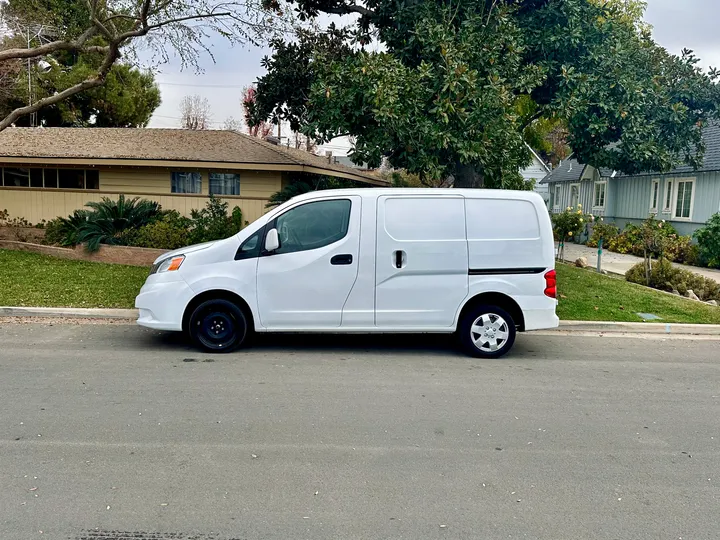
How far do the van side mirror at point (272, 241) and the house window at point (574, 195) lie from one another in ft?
83.2

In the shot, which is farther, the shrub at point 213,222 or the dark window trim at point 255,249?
the shrub at point 213,222

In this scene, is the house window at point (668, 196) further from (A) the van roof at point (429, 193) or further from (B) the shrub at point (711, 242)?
(A) the van roof at point (429, 193)

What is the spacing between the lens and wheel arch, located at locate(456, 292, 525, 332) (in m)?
7.73

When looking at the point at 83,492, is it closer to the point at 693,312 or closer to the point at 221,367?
the point at 221,367

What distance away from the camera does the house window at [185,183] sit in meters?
17.5

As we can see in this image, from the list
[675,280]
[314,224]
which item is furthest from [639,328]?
[314,224]

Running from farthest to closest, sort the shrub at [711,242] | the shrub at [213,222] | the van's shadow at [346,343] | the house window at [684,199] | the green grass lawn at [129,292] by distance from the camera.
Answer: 1. the house window at [684,199]
2. the shrub at [711,242]
3. the shrub at [213,222]
4. the green grass lawn at [129,292]
5. the van's shadow at [346,343]

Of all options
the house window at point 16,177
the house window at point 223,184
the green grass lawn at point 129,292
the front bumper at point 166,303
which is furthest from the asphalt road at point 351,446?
the house window at point 16,177

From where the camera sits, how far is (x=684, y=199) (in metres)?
20.8

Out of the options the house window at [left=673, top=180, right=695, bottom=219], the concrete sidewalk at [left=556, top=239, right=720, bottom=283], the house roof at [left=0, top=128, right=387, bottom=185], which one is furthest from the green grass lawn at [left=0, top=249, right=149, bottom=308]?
the house window at [left=673, top=180, right=695, bottom=219]

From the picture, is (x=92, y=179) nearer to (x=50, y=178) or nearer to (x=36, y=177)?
(x=50, y=178)

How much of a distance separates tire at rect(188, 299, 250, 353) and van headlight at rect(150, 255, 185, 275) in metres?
0.58

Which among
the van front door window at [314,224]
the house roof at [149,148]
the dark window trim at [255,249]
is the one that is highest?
the house roof at [149,148]

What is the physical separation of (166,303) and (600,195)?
77.1 feet
